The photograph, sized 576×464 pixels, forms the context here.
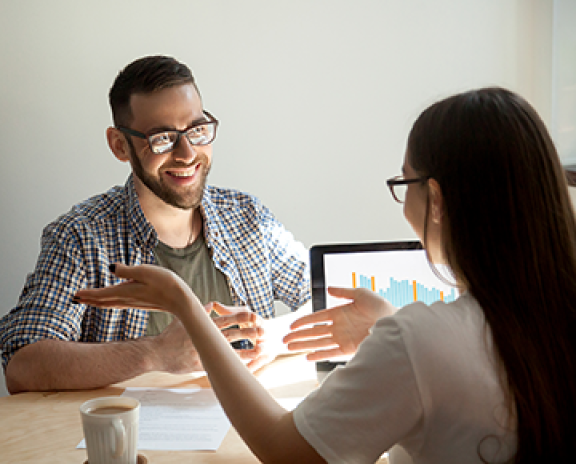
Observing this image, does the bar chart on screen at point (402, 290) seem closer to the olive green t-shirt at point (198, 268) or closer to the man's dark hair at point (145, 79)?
the olive green t-shirt at point (198, 268)

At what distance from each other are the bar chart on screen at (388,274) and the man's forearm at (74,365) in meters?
0.46

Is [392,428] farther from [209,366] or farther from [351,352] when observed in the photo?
[351,352]

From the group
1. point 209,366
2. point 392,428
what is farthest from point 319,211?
point 392,428

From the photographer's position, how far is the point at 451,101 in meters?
0.77

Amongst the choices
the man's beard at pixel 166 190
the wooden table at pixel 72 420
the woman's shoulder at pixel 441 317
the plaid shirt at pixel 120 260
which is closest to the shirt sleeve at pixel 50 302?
the plaid shirt at pixel 120 260

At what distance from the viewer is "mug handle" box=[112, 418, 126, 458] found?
2.74ft

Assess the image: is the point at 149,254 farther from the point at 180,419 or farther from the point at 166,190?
the point at 180,419

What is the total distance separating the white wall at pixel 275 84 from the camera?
215cm

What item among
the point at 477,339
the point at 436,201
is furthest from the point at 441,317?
the point at 436,201

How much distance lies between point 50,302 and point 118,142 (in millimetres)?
528

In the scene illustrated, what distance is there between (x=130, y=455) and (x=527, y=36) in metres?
2.21

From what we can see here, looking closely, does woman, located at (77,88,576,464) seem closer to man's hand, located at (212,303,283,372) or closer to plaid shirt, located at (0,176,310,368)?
man's hand, located at (212,303,283,372)

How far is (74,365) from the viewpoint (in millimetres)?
1265

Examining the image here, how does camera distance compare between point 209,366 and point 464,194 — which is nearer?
point 464,194
